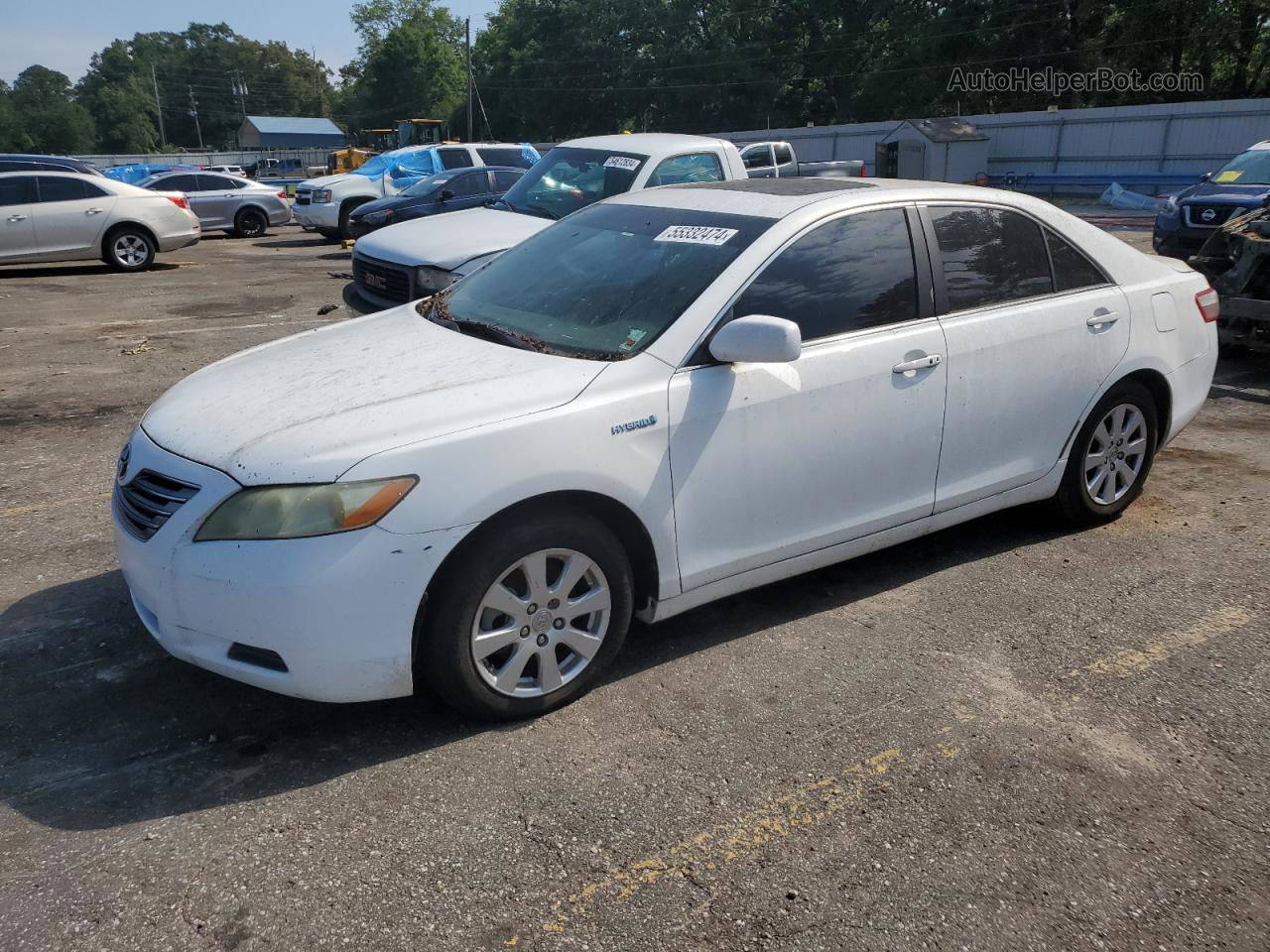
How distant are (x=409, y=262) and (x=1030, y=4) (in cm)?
4920

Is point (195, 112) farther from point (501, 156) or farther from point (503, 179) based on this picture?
point (503, 179)

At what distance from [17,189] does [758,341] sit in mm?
14811

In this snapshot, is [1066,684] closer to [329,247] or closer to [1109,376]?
[1109,376]

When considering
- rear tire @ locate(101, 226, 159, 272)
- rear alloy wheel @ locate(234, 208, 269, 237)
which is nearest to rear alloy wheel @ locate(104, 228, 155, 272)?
rear tire @ locate(101, 226, 159, 272)

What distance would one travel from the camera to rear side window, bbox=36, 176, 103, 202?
1479 centimetres

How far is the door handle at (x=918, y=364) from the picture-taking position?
4031 mm

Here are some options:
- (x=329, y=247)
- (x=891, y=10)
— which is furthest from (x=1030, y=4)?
(x=329, y=247)

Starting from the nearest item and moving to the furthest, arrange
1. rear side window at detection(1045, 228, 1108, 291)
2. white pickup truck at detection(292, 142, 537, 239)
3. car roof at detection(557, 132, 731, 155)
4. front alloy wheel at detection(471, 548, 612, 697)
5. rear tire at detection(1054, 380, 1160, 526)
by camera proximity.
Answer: front alloy wheel at detection(471, 548, 612, 697) → rear side window at detection(1045, 228, 1108, 291) → rear tire at detection(1054, 380, 1160, 526) → car roof at detection(557, 132, 731, 155) → white pickup truck at detection(292, 142, 537, 239)

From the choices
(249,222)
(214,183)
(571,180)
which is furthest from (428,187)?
(571,180)

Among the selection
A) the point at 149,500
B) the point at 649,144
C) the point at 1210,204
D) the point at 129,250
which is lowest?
the point at 129,250

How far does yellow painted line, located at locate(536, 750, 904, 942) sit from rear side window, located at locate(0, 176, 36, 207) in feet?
50.8

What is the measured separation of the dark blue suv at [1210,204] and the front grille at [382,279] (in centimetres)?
973

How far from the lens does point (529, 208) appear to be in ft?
30.1

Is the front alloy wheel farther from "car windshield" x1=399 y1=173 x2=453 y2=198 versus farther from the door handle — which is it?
"car windshield" x1=399 y1=173 x2=453 y2=198
